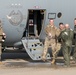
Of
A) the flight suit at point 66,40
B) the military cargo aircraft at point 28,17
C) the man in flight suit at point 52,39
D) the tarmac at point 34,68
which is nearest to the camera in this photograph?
the tarmac at point 34,68

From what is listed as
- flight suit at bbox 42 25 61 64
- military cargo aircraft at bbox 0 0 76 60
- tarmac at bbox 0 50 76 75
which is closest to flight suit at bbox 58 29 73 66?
tarmac at bbox 0 50 76 75

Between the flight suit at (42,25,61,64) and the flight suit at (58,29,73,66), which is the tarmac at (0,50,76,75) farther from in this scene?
the flight suit at (42,25,61,64)

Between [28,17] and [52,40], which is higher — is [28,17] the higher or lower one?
the higher one

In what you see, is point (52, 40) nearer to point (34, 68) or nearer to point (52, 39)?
point (52, 39)

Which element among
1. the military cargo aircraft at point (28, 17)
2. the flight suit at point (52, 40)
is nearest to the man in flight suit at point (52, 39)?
the flight suit at point (52, 40)

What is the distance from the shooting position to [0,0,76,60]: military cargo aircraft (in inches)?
578

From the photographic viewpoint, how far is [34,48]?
1469cm

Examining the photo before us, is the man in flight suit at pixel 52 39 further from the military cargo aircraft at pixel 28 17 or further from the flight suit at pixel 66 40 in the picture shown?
the flight suit at pixel 66 40

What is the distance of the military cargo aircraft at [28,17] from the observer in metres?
14.7

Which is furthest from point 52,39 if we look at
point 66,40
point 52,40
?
point 66,40

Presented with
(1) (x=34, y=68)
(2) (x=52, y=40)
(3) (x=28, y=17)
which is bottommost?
(1) (x=34, y=68)

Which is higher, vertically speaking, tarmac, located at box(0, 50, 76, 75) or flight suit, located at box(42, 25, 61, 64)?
flight suit, located at box(42, 25, 61, 64)

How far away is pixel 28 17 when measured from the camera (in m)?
15.1

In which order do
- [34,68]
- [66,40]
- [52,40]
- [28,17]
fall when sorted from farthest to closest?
[28,17], [52,40], [66,40], [34,68]
